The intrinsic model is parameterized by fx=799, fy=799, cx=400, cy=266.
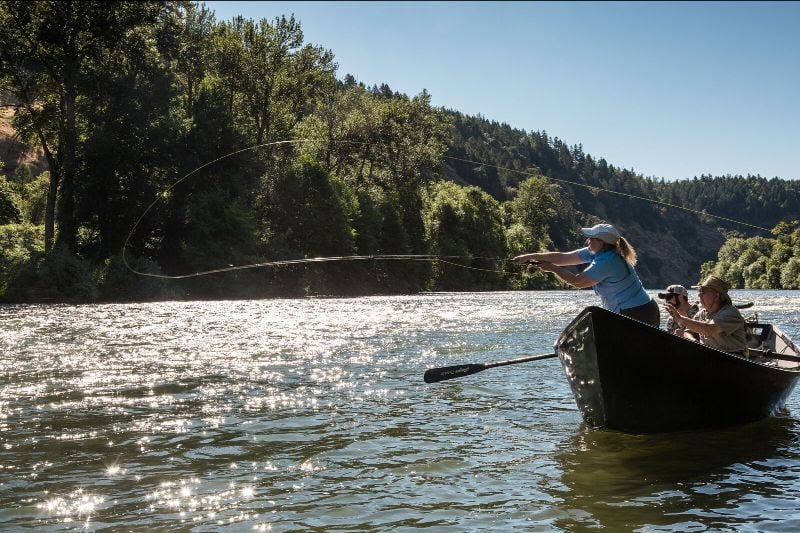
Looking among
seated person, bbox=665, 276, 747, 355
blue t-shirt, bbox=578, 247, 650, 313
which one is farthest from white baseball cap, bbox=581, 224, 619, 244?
seated person, bbox=665, 276, 747, 355

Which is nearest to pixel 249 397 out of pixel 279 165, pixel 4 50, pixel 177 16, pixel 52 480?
pixel 52 480

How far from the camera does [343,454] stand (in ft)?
26.1

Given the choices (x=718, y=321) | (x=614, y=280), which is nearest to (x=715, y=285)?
(x=718, y=321)

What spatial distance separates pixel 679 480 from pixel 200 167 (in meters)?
19.8

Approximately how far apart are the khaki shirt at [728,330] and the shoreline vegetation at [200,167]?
1538cm

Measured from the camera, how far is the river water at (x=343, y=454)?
6.07 metres

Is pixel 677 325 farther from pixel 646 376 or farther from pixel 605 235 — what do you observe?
pixel 605 235

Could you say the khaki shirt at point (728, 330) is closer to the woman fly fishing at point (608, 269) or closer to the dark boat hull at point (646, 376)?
the dark boat hull at point (646, 376)

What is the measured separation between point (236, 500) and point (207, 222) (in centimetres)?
4266

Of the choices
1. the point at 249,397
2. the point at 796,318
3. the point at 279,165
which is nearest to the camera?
the point at 249,397

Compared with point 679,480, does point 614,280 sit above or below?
above

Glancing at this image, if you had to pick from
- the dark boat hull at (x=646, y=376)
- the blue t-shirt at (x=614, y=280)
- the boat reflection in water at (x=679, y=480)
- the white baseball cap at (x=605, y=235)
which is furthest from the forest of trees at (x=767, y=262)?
the white baseball cap at (x=605, y=235)

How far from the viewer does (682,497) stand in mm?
6727

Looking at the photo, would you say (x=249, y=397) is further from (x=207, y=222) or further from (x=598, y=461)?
(x=207, y=222)
